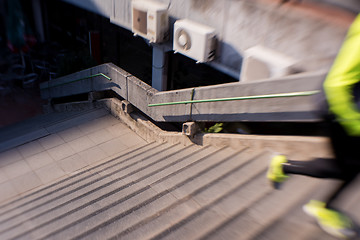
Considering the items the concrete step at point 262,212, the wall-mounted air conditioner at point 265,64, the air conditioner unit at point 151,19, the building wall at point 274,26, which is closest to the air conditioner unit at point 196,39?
the building wall at point 274,26

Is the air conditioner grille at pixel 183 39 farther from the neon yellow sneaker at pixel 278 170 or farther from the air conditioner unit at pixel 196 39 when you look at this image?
the neon yellow sneaker at pixel 278 170

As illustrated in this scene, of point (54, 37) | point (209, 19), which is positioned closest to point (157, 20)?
point (209, 19)

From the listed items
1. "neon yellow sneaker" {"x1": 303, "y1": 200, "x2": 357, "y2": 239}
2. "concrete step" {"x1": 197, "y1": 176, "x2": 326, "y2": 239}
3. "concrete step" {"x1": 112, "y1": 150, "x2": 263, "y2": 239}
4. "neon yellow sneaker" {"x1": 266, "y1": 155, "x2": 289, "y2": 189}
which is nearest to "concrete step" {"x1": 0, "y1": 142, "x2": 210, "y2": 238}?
"concrete step" {"x1": 112, "y1": 150, "x2": 263, "y2": 239}

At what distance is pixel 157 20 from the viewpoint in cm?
730

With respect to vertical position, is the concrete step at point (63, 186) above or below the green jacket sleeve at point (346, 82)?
below

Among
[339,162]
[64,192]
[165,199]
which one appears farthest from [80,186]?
[339,162]

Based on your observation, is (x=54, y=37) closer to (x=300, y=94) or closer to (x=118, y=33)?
(x=118, y=33)

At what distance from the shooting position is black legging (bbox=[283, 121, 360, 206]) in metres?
2.49

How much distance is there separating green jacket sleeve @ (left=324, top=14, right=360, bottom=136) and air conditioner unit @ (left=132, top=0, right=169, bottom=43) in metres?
5.63

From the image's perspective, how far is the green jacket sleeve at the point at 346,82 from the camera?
2191mm

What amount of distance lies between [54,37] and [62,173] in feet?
37.0

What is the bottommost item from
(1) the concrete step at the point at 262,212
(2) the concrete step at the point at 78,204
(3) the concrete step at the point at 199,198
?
(2) the concrete step at the point at 78,204

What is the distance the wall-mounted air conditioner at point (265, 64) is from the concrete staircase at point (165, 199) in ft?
4.91

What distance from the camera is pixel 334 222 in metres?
Result: 2.65
